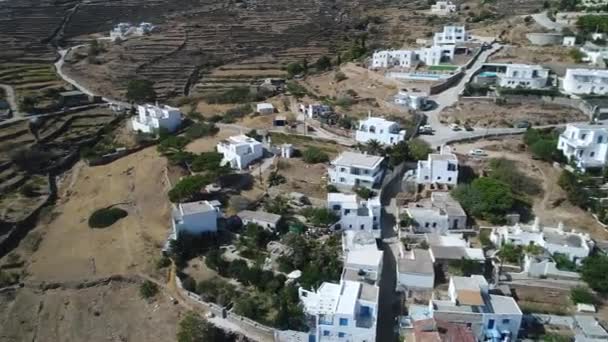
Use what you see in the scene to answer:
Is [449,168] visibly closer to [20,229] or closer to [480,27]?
[20,229]

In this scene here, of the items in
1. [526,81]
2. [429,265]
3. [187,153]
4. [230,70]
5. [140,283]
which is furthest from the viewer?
[230,70]

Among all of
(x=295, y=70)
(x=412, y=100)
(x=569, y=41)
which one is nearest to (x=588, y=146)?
(x=412, y=100)

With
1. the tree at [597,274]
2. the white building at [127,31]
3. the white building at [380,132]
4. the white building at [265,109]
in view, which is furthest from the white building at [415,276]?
the white building at [127,31]

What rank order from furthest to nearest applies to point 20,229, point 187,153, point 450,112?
point 450,112 → point 187,153 → point 20,229

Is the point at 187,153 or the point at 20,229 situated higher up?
the point at 187,153

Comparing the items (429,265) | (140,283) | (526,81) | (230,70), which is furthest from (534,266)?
(230,70)

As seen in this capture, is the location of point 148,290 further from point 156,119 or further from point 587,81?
point 587,81

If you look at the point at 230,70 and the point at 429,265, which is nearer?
the point at 429,265

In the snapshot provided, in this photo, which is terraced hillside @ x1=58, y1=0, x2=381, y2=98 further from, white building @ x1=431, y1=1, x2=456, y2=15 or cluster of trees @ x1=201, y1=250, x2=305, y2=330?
cluster of trees @ x1=201, y1=250, x2=305, y2=330
